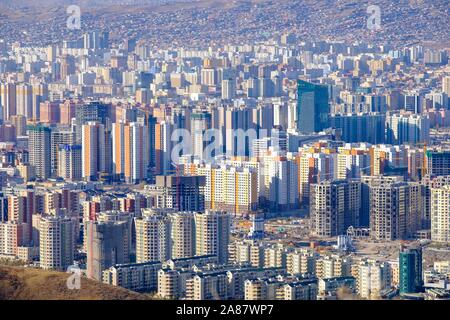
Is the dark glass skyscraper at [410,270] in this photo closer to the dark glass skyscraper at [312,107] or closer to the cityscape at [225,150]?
the cityscape at [225,150]

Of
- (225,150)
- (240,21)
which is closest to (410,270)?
(225,150)

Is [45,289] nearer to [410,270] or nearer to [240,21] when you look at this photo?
[410,270]

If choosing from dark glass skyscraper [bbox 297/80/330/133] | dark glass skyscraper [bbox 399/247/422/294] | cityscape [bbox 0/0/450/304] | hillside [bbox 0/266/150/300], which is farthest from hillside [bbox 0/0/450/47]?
hillside [bbox 0/266/150/300]

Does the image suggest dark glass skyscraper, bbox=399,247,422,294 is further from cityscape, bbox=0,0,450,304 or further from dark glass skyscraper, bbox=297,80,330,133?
dark glass skyscraper, bbox=297,80,330,133

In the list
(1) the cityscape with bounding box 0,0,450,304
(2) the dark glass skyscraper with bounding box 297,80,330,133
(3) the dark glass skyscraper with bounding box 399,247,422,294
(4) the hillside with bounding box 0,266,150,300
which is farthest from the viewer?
(2) the dark glass skyscraper with bounding box 297,80,330,133

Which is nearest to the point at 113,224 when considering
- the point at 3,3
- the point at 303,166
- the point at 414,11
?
the point at 303,166

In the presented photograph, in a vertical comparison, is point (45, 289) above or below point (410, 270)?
above
